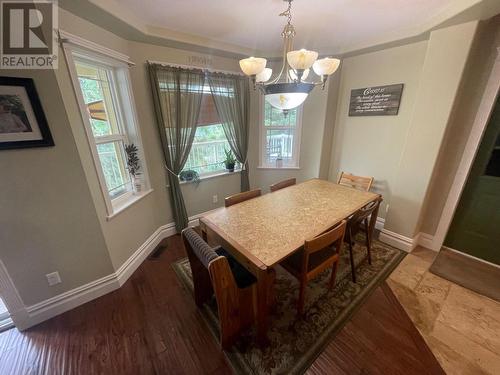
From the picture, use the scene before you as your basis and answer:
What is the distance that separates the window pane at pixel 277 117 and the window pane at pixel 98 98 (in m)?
2.10

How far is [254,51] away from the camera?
2.76 m

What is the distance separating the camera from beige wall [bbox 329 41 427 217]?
2.34 m

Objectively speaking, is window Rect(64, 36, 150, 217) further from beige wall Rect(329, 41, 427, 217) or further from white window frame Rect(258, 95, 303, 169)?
beige wall Rect(329, 41, 427, 217)

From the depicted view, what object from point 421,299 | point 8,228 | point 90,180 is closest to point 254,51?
point 90,180

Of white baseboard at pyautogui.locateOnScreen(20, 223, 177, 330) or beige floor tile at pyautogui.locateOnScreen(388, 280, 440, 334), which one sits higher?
white baseboard at pyautogui.locateOnScreen(20, 223, 177, 330)

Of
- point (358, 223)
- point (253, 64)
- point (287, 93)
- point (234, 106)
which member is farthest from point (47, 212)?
point (358, 223)

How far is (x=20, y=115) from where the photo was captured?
4.33ft

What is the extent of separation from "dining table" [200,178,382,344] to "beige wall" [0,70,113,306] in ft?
3.38

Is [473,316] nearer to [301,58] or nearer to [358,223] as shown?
[358,223]

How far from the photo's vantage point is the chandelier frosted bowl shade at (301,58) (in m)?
1.26

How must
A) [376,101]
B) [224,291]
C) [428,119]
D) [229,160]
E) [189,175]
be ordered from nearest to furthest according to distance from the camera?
[224,291] → [428,119] → [376,101] → [189,175] → [229,160]

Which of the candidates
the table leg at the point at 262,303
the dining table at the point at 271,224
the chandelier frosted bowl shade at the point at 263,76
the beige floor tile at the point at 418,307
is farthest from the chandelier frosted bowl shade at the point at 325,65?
the beige floor tile at the point at 418,307

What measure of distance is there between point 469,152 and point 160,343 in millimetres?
3350

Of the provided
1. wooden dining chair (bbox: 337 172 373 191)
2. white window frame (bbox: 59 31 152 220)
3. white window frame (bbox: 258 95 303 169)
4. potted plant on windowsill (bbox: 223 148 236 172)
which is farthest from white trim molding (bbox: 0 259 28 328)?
wooden dining chair (bbox: 337 172 373 191)
